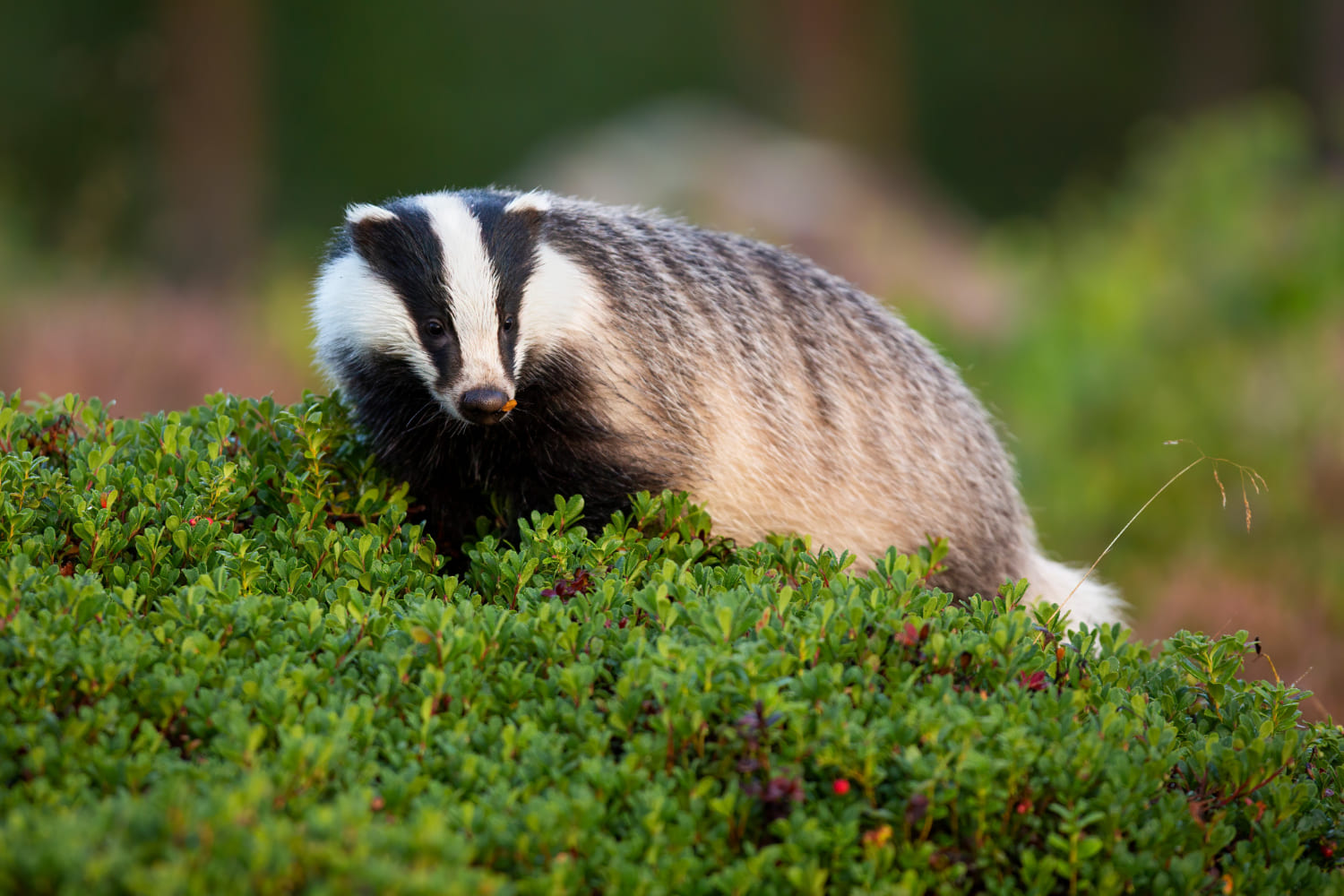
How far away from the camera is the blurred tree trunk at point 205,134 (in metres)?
15.8

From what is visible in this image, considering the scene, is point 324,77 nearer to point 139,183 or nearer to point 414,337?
point 139,183

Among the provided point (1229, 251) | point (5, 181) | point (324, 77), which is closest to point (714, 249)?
point (1229, 251)

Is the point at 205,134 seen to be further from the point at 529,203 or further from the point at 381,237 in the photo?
the point at 529,203

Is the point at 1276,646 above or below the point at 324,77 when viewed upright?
below

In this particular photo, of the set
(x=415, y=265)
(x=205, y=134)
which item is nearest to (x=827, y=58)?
(x=205, y=134)

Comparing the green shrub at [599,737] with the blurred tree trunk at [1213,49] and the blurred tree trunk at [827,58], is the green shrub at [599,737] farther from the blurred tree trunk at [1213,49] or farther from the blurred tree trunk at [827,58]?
the blurred tree trunk at [1213,49]

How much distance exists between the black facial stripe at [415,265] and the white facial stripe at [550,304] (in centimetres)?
23

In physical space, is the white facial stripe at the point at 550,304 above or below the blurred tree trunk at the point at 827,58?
below

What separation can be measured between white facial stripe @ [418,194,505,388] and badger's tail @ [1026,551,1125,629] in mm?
2544

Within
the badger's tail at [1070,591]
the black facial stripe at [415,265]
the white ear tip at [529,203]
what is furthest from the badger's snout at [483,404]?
the badger's tail at [1070,591]

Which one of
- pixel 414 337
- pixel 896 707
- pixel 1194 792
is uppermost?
pixel 414 337

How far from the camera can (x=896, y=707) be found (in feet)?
9.81

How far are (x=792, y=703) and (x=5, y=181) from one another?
13154 mm

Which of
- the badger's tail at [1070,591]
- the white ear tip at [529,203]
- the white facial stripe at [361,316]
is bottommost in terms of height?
the badger's tail at [1070,591]
